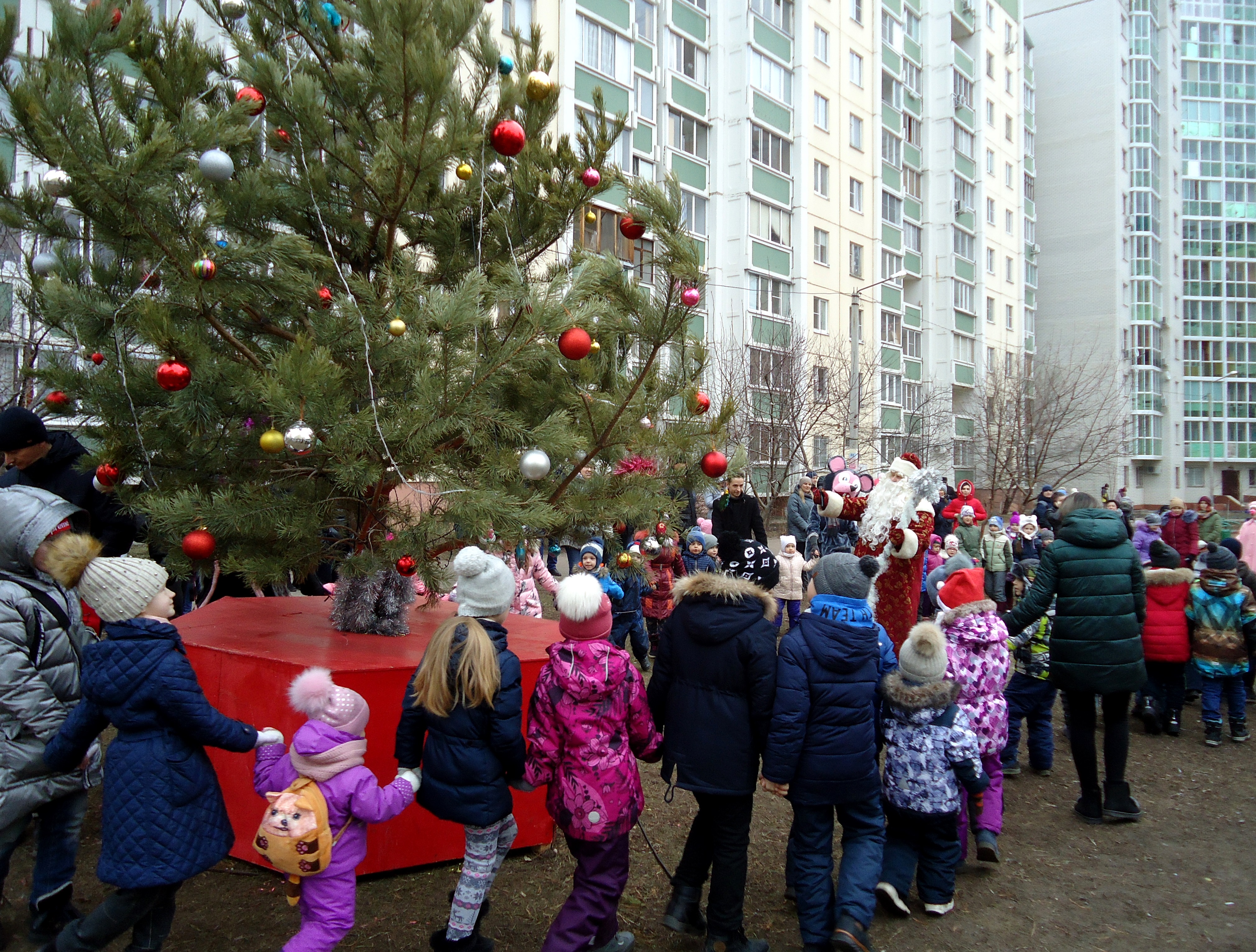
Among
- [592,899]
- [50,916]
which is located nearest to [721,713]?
[592,899]

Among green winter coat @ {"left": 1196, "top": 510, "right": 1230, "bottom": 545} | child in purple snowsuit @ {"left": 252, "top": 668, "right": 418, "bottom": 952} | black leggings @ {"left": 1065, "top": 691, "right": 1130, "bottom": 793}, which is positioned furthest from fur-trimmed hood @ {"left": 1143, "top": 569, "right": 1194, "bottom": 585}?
green winter coat @ {"left": 1196, "top": 510, "right": 1230, "bottom": 545}

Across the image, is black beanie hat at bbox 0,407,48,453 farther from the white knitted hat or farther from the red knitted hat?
the red knitted hat

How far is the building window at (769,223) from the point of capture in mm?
26719

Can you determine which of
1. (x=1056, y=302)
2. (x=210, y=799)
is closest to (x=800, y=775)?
(x=210, y=799)

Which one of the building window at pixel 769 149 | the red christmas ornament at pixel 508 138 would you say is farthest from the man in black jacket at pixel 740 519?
the building window at pixel 769 149

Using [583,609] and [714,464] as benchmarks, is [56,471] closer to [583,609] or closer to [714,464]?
[583,609]

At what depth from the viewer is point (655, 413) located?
13.7ft

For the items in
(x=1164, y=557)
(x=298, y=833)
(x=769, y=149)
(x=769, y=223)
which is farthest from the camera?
(x=769, y=149)

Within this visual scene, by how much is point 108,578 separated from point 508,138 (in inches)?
91.8

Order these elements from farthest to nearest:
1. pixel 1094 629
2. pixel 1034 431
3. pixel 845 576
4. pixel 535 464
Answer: pixel 1034 431 → pixel 1094 629 → pixel 845 576 → pixel 535 464

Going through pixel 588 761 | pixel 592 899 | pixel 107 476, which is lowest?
pixel 592 899

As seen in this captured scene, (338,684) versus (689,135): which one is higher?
(689,135)

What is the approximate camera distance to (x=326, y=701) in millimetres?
3049

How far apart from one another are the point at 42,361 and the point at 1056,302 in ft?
185
